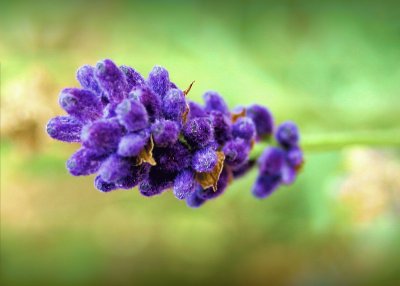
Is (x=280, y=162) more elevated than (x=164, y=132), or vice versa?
(x=280, y=162)

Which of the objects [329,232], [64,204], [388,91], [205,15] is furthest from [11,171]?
[388,91]

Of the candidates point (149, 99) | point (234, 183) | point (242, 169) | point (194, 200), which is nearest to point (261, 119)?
point (242, 169)

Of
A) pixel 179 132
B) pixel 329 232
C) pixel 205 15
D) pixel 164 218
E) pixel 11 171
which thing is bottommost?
pixel 179 132

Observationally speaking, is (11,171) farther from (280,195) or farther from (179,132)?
(179,132)

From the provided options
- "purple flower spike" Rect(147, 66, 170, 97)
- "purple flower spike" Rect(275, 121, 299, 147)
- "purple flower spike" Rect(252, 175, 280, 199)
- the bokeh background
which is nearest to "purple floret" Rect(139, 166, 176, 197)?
"purple flower spike" Rect(147, 66, 170, 97)

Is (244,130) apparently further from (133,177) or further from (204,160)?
(133,177)

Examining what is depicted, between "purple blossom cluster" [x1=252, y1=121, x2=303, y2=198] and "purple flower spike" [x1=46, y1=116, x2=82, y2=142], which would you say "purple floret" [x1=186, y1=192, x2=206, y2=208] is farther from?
"purple flower spike" [x1=46, y1=116, x2=82, y2=142]

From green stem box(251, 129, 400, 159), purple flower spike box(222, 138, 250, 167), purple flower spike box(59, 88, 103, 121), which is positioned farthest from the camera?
green stem box(251, 129, 400, 159)
